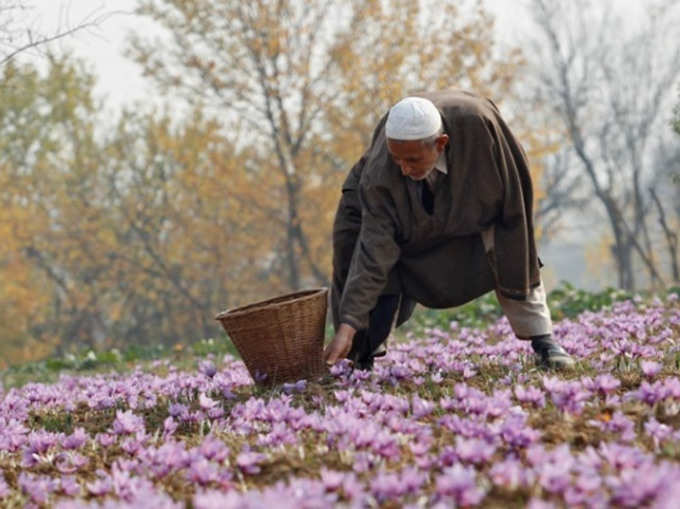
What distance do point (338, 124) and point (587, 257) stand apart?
3984cm

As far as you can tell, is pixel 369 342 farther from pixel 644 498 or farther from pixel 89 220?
pixel 89 220

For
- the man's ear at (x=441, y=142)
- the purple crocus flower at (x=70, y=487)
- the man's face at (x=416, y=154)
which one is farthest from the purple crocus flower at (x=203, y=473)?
the man's ear at (x=441, y=142)

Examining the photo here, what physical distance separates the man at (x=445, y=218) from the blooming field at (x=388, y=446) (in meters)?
0.41

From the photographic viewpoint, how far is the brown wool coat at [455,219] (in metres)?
4.52

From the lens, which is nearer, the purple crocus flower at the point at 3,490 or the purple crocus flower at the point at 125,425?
the purple crocus flower at the point at 3,490

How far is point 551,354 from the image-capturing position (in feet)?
15.6

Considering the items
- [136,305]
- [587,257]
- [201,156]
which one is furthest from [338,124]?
[587,257]

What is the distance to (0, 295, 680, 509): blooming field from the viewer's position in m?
2.39

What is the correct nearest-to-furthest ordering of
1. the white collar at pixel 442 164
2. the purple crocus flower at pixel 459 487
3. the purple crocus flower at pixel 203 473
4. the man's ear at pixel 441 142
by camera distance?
the purple crocus flower at pixel 459 487 → the purple crocus flower at pixel 203 473 → the man's ear at pixel 441 142 → the white collar at pixel 442 164

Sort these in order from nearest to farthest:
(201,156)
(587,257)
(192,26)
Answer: (192,26), (201,156), (587,257)

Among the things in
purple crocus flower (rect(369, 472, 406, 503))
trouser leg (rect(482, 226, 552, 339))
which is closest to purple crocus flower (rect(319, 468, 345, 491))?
purple crocus flower (rect(369, 472, 406, 503))

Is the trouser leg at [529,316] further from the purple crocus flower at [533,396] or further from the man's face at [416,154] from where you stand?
the purple crocus flower at [533,396]

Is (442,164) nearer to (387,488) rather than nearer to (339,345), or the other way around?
(339,345)

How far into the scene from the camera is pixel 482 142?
14.7ft
